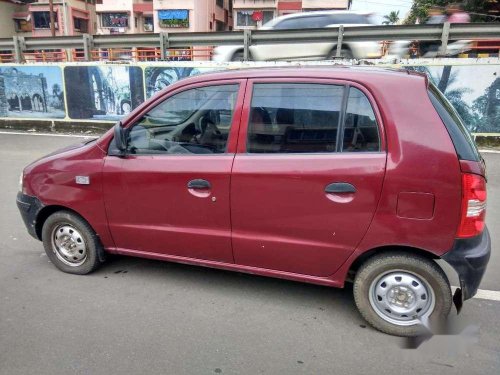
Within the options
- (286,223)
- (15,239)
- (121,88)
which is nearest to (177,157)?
(286,223)

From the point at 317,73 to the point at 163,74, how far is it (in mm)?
8356

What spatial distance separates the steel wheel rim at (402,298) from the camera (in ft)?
9.02

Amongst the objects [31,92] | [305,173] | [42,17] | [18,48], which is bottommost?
[31,92]

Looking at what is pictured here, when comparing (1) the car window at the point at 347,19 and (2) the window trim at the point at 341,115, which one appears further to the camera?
(1) the car window at the point at 347,19

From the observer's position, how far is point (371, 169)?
8.61 feet

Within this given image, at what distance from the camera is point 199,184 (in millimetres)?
3020

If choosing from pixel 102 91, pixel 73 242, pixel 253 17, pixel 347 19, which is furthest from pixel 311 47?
pixel 253 17

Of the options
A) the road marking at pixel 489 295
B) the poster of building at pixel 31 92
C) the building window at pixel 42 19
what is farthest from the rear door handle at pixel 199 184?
the building window at pixel 42 19

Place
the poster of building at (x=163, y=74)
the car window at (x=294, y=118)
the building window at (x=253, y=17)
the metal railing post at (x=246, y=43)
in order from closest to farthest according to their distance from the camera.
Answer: the car window at (x=294, y=118)
the poster of building at (x=163, y=74)
the metal railing post at (x=246, y=43)
the building window at (x=253, y=17)

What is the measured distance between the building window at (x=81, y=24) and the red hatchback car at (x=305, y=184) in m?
44.3

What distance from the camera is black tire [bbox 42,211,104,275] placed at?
11.7 feet

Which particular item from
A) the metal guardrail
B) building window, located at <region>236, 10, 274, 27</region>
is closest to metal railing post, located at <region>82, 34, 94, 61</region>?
the metal guardrail

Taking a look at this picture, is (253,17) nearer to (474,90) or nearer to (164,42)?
(164,42)

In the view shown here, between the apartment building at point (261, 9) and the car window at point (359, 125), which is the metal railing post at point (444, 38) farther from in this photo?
the apartment building at point (261, 9)
